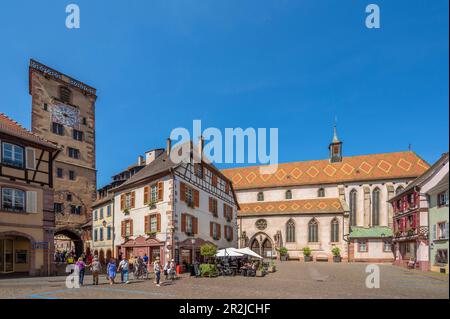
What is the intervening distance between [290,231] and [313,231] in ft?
10.6

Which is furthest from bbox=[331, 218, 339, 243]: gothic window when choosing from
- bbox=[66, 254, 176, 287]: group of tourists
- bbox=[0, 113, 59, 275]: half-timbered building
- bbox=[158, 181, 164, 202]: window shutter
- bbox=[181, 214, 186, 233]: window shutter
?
bbox=[0, 113, 59, 275]: half-timbered building

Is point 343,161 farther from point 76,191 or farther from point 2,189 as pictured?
point 2,189

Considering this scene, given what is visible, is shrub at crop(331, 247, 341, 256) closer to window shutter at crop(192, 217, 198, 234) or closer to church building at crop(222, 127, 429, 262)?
church building at crop(222, 127, 429, 262)

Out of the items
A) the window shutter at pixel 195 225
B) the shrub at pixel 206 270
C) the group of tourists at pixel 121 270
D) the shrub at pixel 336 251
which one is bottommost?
the shrub at pixel 336 251

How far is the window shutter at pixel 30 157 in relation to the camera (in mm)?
21938

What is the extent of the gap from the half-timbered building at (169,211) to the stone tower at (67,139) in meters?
12.1

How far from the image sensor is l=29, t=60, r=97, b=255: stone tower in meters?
40.1

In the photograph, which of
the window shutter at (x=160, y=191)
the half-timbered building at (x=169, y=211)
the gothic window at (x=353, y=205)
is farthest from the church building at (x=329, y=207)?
the window shutter at (x=160, y=191)

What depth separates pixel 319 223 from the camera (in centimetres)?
5075

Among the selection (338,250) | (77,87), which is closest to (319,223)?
(338,250)

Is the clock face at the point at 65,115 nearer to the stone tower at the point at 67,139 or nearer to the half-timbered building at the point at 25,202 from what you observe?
the stone tower at the point at 67,139

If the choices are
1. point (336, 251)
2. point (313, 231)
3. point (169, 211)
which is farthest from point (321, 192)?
point (169, 211)
